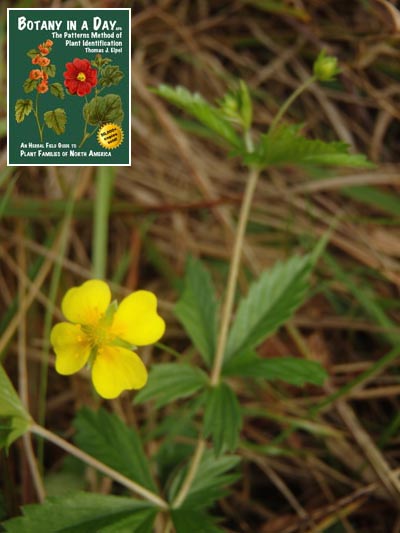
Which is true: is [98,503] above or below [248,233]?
below

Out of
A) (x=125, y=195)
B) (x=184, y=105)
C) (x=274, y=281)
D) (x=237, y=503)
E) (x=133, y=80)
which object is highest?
(x=133, y=80)

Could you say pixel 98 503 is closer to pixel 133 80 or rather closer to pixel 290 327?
pixel 290 327

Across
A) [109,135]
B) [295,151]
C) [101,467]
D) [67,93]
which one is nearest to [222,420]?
[101,467]

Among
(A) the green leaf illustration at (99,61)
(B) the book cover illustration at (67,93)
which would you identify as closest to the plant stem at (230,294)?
(B) the book cover illustration at (67,93)

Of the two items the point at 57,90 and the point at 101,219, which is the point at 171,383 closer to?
the point at 101,219

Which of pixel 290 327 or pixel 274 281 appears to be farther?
pixel 290 327

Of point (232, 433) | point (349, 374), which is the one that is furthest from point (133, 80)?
point (232, 433)

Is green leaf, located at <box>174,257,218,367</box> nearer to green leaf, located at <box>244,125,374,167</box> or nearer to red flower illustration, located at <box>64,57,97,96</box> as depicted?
green leaf, located at <box>244,125,374,167</box>
